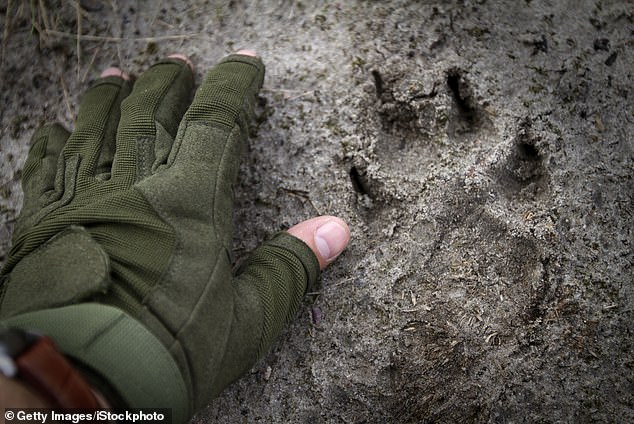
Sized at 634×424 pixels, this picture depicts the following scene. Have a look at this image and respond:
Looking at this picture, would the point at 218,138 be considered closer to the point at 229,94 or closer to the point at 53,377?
the point at 229,94

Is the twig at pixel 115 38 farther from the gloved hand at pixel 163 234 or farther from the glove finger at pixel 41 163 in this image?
the glove finger at pixel 41 163

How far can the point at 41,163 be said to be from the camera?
1.49 m

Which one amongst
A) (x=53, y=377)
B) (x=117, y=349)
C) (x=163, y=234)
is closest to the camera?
(x=53, y=377)

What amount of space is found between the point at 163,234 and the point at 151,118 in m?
0.39

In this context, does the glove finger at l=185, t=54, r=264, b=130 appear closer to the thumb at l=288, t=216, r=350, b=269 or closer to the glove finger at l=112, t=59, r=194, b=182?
the glove finger at l=112, t=59, r=194, b=182

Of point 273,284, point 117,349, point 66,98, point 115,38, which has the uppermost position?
point 115,38

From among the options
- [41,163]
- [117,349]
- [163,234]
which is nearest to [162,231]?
[163,234]

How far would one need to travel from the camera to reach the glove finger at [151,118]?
1388 millimetres

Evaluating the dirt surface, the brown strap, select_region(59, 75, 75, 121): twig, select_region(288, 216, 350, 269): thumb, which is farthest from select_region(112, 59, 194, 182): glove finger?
the brown strap

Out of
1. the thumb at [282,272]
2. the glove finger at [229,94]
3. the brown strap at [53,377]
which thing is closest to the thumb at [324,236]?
the thumb at [282,272]

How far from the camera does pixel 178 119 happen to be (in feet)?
4.96

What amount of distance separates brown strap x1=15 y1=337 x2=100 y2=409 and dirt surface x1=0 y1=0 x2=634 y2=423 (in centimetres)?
56

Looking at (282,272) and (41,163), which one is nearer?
(282,272)

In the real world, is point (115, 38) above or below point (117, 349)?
above
